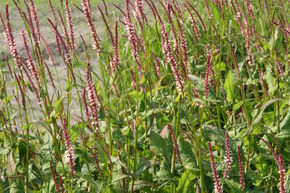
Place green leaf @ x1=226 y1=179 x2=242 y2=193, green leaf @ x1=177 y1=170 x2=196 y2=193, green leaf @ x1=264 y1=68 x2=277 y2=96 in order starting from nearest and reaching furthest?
green leaf @ x1=226 y1=179 x2=242 y2=193
green leaf @ x1=177 y1=170 x2=196 y2=193
green leaf @ x1=264 y1=68 x2=277 y2=96

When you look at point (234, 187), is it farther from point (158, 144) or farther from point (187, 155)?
point (158, 144)

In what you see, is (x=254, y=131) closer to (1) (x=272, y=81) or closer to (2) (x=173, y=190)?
(2) (x=173, y=190)

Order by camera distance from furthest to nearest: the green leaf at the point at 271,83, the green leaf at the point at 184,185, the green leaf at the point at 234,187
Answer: the green leaf at the point at 271,83 < the green leaf at the point at 184,185 < the green leaf at the point at 234,187

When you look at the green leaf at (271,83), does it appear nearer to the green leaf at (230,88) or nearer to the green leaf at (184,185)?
the green leaf at (230,88)

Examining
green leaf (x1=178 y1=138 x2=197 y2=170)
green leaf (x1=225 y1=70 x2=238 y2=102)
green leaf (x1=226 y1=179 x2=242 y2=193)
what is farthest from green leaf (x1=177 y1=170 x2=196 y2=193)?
green leaf (x1=225 y1=70 x2=238 y2=102)

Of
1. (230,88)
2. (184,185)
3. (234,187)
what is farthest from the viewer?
(230,88)

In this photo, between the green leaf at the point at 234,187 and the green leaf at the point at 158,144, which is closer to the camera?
the green leaf at the point at 234,187

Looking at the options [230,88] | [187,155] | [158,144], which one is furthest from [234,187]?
[230,88]

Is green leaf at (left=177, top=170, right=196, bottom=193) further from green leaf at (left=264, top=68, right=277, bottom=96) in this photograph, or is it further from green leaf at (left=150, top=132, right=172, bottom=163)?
green leaf at (left=264, top=68, right=277, bottom=96)

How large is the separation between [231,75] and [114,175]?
0.80 metres

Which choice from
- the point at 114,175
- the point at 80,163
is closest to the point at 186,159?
the point at 114,175

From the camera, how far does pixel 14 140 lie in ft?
6.80

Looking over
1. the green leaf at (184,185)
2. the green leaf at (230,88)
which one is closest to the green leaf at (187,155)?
the green leaf at (184,185)

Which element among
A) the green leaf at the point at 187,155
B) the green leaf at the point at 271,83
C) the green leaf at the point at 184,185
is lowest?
the green leaf at the point at 184,185
